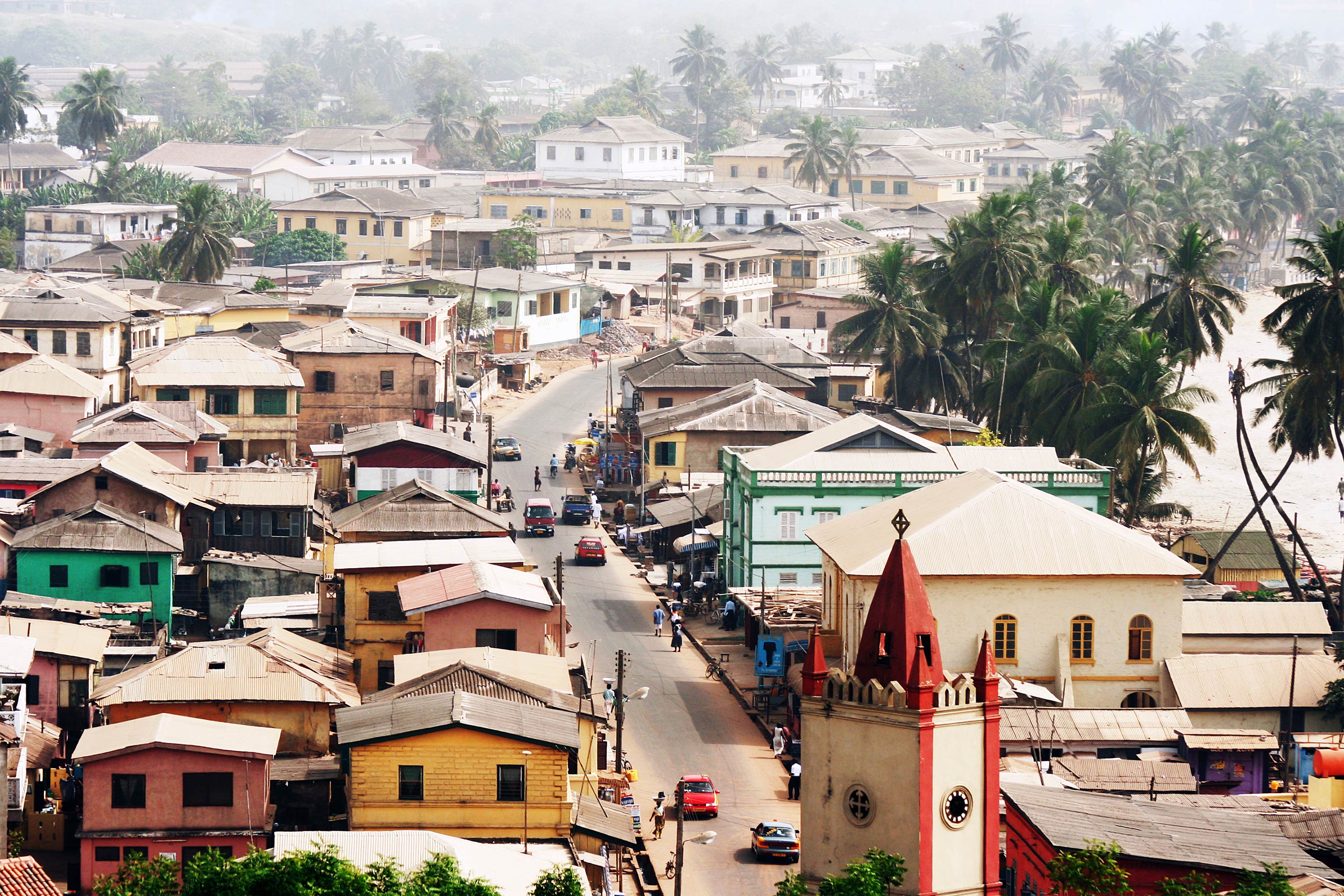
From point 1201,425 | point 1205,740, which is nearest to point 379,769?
point 1205,740

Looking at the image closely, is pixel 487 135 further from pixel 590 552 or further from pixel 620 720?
pixel 620 720

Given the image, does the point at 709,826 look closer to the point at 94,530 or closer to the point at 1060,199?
the point at 94,530

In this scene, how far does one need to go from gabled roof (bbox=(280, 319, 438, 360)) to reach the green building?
22516 millimetres

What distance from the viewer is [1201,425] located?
69.9m

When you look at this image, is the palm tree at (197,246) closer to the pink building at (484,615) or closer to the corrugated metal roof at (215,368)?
the corrugated metal roof at (215,368)

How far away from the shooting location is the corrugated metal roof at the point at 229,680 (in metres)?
44.0

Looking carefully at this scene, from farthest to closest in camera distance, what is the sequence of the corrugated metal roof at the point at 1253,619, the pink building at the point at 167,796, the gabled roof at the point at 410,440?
the gabled roof at the point at 410,440, the corrugated metal roof at the point at 1253,619, the pink building at the point at 167,796

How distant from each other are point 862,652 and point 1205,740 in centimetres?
1722

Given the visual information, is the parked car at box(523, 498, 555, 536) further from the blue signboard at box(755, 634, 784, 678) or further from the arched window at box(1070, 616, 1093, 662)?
the arched window at box(1070, 616, 1093, 662)

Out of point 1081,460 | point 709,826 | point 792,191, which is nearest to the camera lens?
point 709,826

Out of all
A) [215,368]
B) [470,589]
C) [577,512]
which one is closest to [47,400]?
[215,368]

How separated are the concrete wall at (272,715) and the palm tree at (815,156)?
124195 millimetres

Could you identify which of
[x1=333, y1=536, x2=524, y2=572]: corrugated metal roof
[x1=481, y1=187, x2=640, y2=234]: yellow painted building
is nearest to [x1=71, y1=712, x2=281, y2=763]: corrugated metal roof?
[x1=333, y1=536, x2=524, y2=572]: corrugated metal roof

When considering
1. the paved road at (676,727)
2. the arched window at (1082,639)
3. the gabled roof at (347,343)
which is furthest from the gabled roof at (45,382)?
the arched window at (1082,639)
